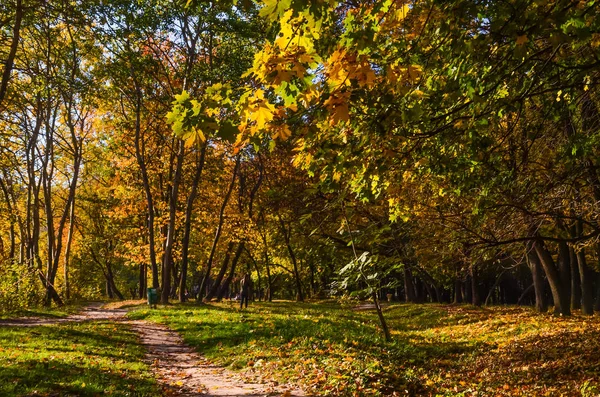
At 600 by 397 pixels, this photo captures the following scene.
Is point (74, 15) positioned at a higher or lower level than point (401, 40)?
higher

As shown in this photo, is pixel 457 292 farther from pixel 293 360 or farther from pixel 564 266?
pixel 293 360

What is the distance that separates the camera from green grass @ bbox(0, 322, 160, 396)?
6.98 m

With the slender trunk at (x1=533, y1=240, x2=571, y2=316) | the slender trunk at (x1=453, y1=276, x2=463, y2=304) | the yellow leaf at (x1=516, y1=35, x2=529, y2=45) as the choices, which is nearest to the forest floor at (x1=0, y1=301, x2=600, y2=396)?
the slender trunk at (x1=533, y1=240, x2=571, y2=316)

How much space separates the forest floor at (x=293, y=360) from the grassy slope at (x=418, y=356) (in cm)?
3

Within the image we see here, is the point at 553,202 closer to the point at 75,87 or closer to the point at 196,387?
the point at 196,387

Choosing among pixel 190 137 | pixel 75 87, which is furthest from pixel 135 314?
pixel 190 137

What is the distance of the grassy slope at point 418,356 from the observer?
8047 mm

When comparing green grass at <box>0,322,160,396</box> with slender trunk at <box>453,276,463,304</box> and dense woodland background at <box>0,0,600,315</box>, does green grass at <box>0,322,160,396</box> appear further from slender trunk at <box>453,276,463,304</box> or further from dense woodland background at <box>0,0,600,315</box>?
slender trunk at <box>453,276,463,304</box>

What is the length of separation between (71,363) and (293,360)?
4256 mm

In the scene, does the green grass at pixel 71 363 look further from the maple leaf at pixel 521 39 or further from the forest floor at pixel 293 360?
the maple leaf at pixel 521 39

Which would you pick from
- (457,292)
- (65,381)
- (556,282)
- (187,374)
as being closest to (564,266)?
(556,282)

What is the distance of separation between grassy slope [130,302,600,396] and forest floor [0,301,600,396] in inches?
1.0

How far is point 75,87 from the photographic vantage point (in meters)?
14.1

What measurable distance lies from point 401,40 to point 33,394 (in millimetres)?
6640
